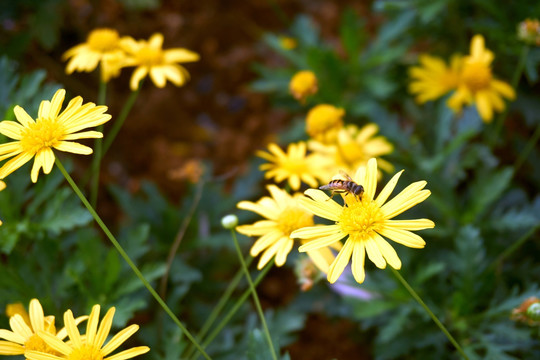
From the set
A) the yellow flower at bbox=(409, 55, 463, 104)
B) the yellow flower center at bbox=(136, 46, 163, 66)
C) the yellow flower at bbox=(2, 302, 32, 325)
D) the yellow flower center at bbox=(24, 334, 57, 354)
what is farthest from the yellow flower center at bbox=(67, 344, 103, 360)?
the yellow flower at bbox=(409, 55, 463, 104)

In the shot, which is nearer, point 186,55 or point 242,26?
point 186,55

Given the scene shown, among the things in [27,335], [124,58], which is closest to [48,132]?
[27,335]

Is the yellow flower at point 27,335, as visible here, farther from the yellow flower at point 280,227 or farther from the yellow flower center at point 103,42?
the yellow flower center at point 103,42

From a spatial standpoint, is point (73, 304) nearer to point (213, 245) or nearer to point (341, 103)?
point (213, 245)

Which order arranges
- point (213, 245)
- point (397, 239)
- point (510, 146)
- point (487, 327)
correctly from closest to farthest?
point (397, 239), point (487, 327), point (213, 245), point (510, 146)

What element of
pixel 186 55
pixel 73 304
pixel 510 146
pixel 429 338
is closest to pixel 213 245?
pixel 73 304
